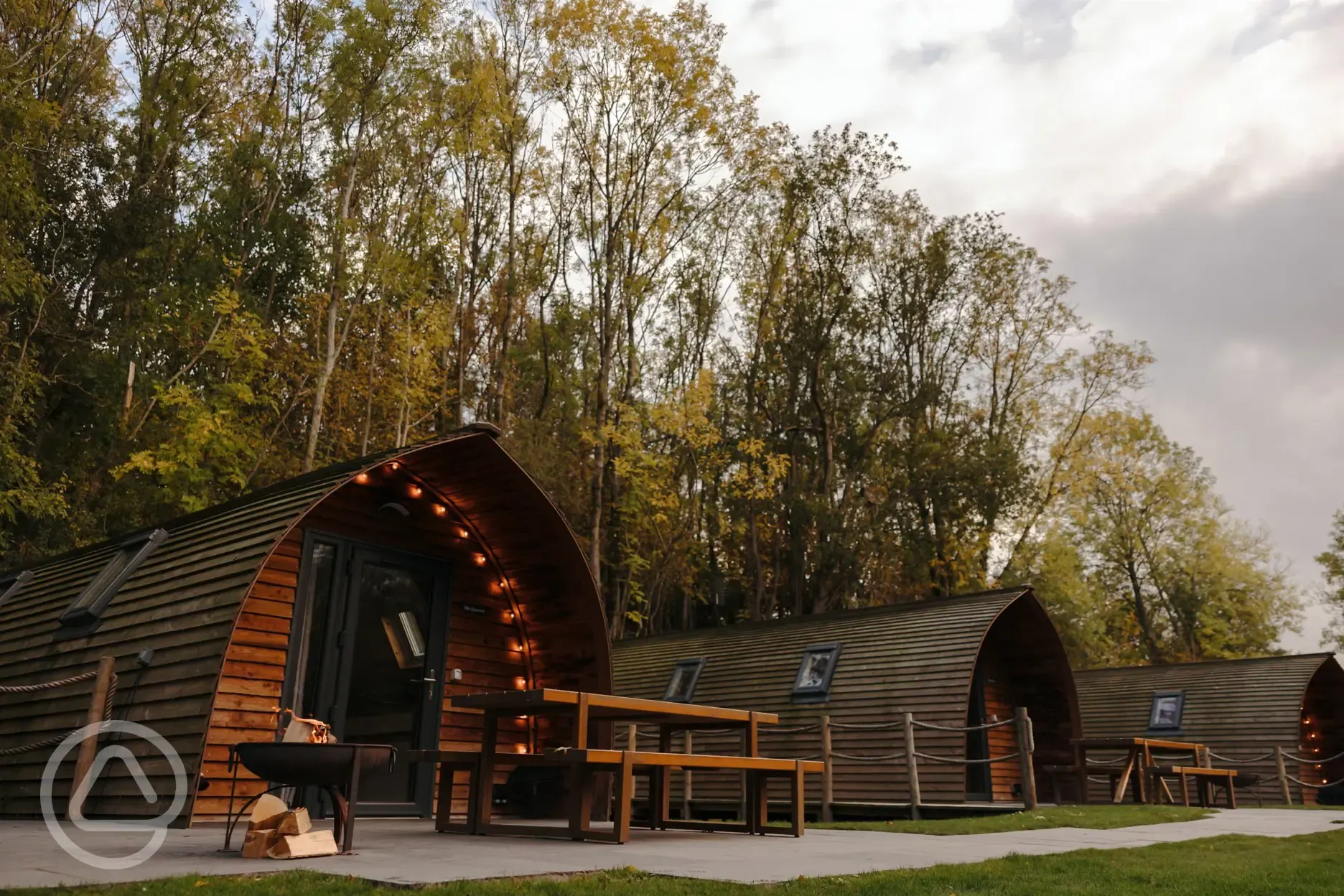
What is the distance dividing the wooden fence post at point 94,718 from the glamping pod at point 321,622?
0.11m

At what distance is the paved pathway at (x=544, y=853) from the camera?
12.9 ft

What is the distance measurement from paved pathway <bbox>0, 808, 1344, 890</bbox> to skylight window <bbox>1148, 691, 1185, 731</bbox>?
1198 cm

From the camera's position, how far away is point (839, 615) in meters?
15.4

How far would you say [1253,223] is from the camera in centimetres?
2550

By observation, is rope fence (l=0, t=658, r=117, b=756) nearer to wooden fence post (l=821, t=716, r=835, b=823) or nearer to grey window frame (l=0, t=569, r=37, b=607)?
grey window frame (l=0, t=569, r=37, b=607)

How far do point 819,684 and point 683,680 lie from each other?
10.2 ft

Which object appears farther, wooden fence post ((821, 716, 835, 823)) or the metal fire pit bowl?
wooden fence post ((821, 716, 835, 823))

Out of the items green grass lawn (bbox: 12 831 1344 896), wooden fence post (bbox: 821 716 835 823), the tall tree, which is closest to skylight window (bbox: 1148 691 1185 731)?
wooden fence post (bbox: 821 716 835 823)

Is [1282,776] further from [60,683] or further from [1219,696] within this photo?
[60,683]

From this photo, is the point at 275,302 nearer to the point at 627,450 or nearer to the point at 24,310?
the point at 24,310

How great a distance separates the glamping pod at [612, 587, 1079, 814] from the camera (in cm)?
1246

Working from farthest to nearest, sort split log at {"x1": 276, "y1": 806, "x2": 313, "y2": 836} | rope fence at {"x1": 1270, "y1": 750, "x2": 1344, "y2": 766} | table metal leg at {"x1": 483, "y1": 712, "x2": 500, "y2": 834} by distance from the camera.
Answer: rope fence at {"x1": 1270, "y1": 750, "x2": 1344, "y2": 766}
table metal leg at {"x1": 483, "y1": 712, "x2": 500, "y2": 834}
split log at {"x1": 276, "y1": 806, "x2": 313, "y2": 836}

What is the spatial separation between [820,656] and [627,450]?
21.4 ft

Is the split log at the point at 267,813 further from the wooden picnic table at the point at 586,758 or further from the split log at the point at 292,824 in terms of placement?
the wooden picnic table at the point at 586,758
